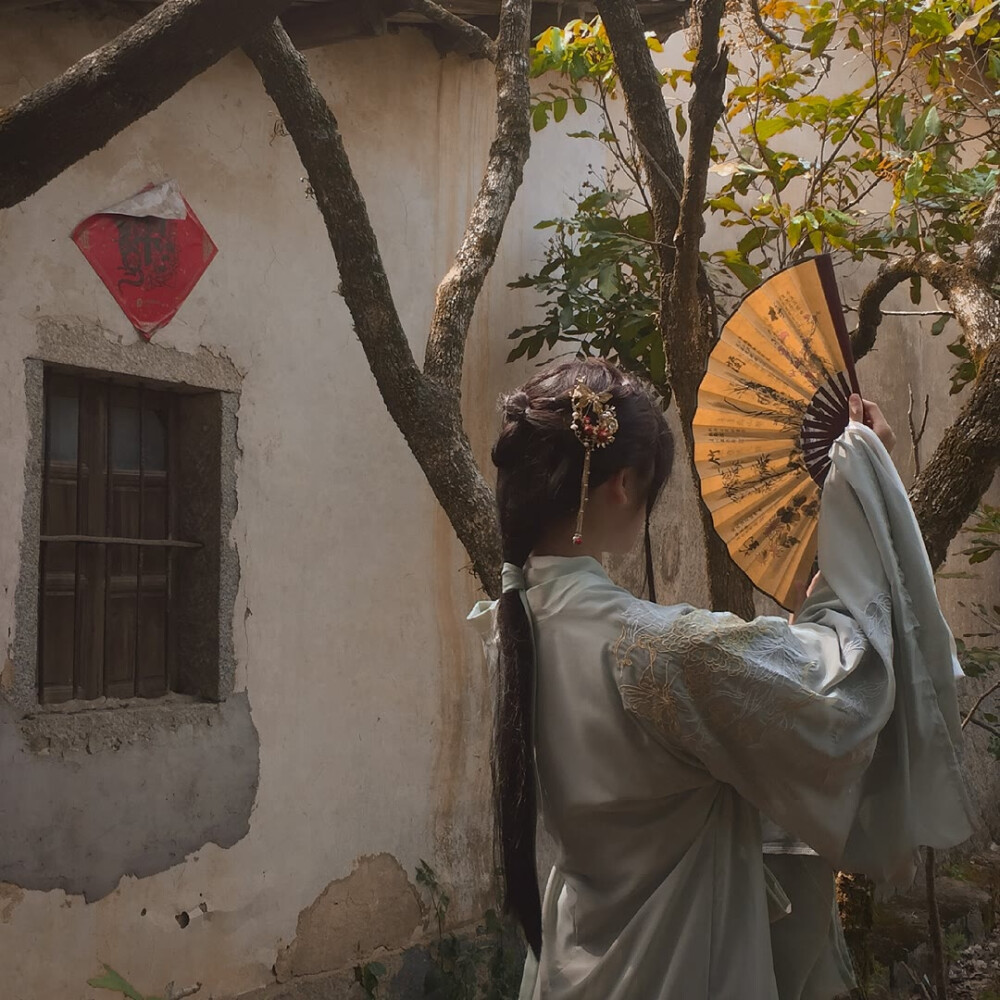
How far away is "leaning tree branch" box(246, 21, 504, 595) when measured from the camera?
2695 mm

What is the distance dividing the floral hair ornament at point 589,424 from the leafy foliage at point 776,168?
1.54 m

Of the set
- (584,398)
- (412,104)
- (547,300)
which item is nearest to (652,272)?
(547,300)

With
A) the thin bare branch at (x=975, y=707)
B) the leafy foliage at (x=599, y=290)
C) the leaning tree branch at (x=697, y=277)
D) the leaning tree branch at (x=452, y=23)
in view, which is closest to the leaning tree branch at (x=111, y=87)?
the leaning tree branch at (x=697, y=277)

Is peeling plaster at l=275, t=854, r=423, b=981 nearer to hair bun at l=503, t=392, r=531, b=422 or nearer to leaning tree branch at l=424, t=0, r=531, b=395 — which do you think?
leaning tree branch at l=424, t=0, r=531, b=395

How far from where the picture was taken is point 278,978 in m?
4.05

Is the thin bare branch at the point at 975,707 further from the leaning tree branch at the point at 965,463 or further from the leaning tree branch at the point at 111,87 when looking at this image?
the leaning tree branch at the point at 111,87

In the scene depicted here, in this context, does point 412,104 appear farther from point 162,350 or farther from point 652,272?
point 162,350

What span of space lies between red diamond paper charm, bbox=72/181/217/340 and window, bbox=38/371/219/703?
0.95ft

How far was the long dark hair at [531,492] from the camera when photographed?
5.70 feet

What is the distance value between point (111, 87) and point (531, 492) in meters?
1.11

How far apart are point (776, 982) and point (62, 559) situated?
272 centimetres

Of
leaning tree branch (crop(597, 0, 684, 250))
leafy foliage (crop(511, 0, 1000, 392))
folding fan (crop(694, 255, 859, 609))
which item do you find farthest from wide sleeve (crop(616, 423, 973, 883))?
leafy foliage (crop(511, 0, 1000, 392))

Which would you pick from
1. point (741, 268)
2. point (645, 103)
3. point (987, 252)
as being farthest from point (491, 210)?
point (987, 252)

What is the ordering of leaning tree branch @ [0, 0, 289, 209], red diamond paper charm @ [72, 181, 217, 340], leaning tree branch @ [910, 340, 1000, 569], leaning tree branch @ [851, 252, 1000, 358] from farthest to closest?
red diamond paper charm @ [72, 181, 217, 340] → leaning tree branch @ [851, 252, 1000, 358] → leaning tree branch @ [910, 340, 1000, 569] → leaning tree branch @ [0, 0, 289, 209]
